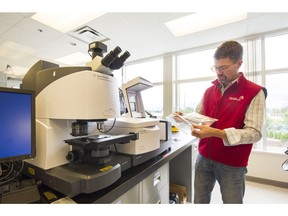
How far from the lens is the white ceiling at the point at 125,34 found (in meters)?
2.59

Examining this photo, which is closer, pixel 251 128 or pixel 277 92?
pixel 251 128

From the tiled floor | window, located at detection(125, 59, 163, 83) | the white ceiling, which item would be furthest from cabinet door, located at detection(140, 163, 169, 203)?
window, located at detection(125, 59, 163, 83)

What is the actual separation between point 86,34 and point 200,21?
6.76ft

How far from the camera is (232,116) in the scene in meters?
1.09

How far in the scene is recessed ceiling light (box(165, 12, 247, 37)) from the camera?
8.23 ft

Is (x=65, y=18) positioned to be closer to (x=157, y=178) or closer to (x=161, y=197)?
(x=157, y=178)

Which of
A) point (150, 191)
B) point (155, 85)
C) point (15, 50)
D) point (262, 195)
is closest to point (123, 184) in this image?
point (150, 191)

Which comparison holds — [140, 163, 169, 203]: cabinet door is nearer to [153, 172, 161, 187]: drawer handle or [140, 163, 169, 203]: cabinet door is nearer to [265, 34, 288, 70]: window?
[153, 172, 161, 187]: drawer handle

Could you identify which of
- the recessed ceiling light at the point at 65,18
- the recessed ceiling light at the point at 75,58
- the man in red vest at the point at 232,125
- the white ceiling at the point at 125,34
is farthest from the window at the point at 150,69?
the man in red vest at the point at 232,125

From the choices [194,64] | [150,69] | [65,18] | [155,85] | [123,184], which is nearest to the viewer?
[123,184]

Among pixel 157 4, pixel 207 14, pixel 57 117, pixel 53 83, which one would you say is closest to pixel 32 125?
pixel 57 117

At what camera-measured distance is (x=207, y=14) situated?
2504 millimetres

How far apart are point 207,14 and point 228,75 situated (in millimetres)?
1897
